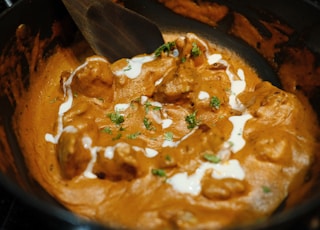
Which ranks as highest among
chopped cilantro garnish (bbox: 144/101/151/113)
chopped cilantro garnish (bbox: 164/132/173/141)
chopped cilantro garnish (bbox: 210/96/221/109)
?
chopped cilantro garnish (bbox: 210/96/221/109)

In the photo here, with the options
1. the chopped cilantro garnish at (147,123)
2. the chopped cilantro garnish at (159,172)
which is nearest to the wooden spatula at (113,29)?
the chopped cilantro garnish at (147,123)

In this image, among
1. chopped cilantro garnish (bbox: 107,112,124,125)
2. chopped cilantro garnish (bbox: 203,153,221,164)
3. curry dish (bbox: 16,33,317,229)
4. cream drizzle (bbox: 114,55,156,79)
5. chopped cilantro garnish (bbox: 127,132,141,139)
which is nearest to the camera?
curry dish (bbox: 16,33,317,229)

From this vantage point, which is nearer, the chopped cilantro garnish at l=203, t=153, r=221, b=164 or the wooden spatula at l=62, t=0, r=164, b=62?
the chopped cilantro garnish at l=203, t=153, r=221, b=164

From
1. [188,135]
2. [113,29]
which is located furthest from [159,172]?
[113,29]

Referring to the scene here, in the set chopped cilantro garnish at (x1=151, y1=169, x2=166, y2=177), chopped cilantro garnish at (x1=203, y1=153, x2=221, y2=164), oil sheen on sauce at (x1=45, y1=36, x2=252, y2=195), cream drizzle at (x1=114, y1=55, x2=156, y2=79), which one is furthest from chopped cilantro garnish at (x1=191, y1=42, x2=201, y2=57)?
chopped cilantro garnish at (x1=151, y1=169, x2=166, y2=177)

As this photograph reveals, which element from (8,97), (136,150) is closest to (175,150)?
(136,150)

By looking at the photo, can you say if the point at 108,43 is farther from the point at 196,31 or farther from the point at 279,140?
the point at 279,140

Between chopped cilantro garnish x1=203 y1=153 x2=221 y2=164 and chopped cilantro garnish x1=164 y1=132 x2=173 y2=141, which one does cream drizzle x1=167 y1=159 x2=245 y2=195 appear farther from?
chopped cilantro garnish x1=164 y1=132 x2=173 y2=141

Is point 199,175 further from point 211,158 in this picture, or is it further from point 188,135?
point 188,135
